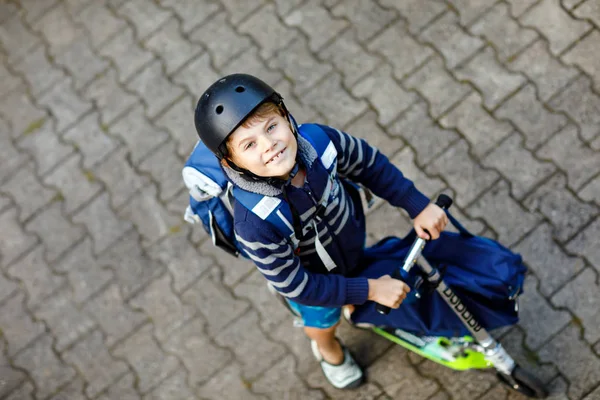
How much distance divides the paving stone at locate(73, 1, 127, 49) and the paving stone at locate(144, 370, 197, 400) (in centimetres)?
236

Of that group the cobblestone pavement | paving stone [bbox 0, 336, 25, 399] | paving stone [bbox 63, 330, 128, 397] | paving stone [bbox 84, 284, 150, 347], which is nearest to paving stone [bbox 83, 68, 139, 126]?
the cobblestone pavement

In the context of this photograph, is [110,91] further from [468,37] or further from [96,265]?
[468,37]

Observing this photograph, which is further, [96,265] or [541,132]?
[96,265]

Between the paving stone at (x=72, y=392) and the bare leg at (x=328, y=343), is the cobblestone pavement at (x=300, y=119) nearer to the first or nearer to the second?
the paving stone at (x=72, y=392)

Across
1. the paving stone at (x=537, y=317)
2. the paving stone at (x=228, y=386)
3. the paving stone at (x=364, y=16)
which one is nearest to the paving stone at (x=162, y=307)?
the paving stone at (x=228, y=386)

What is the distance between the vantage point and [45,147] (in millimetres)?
4477

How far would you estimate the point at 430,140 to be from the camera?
12.7 feet

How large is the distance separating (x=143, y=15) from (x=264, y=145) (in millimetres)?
2843

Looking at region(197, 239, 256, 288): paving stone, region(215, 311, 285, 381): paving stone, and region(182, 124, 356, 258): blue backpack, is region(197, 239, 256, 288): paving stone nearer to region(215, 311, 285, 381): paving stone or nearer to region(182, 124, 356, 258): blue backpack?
region(215, 311, 285, 381): paving stone

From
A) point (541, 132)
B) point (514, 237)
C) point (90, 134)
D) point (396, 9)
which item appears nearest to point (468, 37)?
point (396, 9)

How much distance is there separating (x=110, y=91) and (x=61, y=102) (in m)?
0.37

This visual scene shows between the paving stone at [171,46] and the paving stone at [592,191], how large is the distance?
2.52 metres

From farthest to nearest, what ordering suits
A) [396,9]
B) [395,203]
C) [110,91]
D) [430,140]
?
[110,91] < [396,9] < [430,140] < [395,203]

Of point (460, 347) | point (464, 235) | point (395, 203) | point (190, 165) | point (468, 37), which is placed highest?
point (468, 37)
